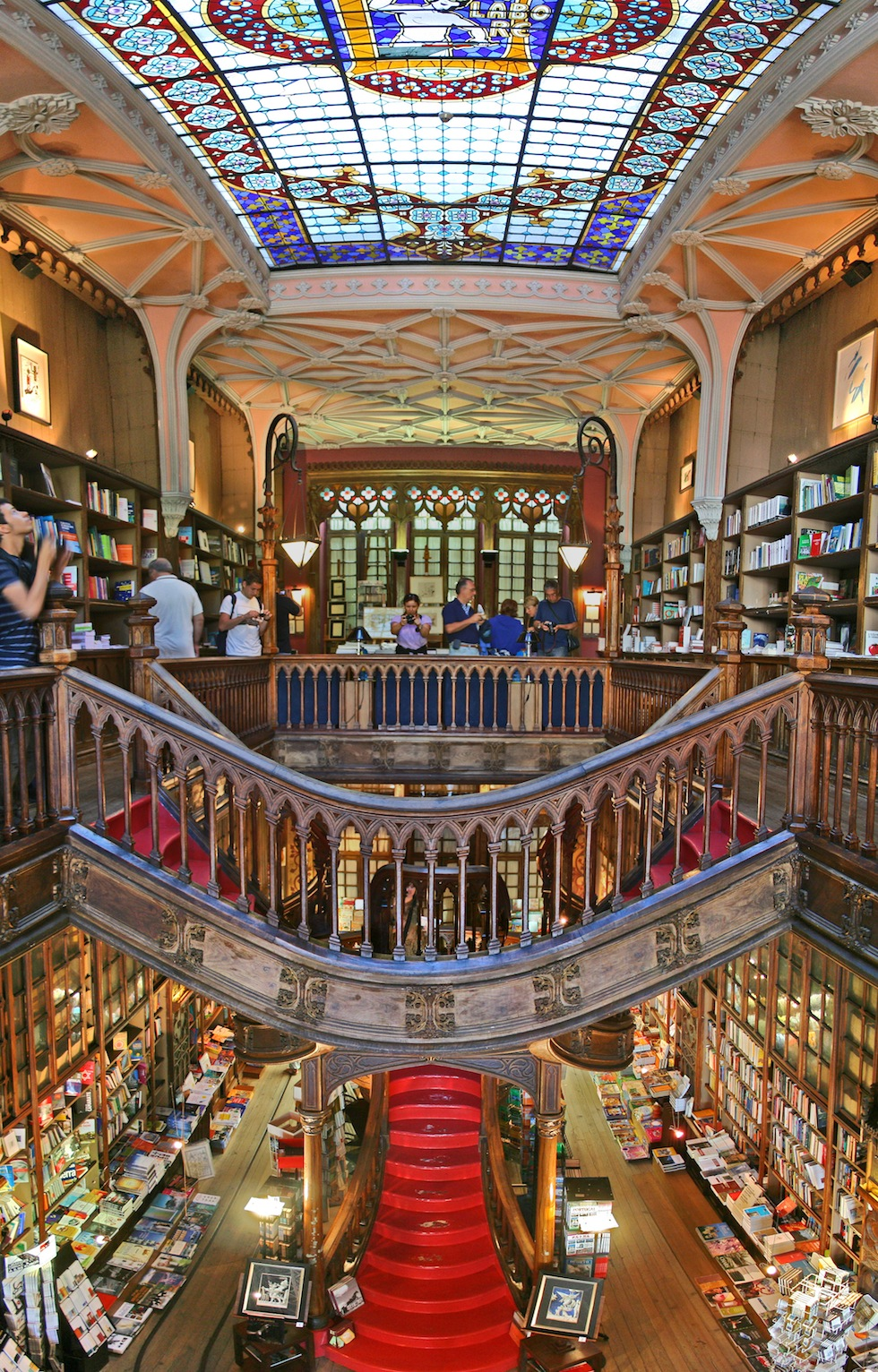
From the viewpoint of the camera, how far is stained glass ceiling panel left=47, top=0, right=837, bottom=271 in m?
5.44

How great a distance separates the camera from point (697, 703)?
516cm

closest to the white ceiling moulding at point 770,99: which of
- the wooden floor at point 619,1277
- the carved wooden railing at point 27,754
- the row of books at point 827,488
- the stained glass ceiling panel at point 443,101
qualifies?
the stained glass ceiling panel at point 443,101

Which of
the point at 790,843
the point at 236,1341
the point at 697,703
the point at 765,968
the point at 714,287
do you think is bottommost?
the point at 236,1341

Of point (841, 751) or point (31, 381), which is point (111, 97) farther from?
point (841, 751)

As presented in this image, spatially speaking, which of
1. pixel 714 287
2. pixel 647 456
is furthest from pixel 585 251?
pixel 647 456

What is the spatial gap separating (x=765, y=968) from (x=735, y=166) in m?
5.90

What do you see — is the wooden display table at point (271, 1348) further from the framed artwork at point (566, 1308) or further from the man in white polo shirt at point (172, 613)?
the man in white polo shirt at point (172, 613)

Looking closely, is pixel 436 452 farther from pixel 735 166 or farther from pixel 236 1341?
pixel 236 1341

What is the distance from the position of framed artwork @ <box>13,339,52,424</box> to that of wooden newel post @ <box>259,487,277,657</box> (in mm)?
1979

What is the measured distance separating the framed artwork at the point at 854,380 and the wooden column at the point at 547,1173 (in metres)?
5.45

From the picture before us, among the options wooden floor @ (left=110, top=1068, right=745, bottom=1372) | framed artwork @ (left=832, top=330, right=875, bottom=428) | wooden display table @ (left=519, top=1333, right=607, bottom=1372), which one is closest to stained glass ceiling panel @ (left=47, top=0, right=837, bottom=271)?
framed artwork @ (left=832, top=330, right=875, bottom=428)

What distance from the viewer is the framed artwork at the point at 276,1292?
455cm

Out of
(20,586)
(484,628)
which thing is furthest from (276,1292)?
(484,628)

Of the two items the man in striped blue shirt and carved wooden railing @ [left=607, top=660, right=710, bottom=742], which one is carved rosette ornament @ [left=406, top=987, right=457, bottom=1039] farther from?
carved wooden railing @ [left=607, top=660, right=710, bottom=742]
